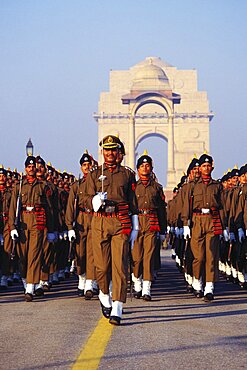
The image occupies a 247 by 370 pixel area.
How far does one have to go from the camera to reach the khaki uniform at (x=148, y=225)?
48.2 ft

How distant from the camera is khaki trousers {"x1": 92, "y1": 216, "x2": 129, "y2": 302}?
35.7 feet

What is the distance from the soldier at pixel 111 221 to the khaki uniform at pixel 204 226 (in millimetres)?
3073

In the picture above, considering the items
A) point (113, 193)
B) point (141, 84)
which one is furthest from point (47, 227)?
point (141, 84)

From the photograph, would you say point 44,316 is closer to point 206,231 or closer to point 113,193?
point 113,193

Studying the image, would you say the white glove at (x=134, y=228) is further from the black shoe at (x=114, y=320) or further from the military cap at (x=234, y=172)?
the military cap at (x=234, y=172)

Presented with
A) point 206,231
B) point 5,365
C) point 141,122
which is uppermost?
point 141,122

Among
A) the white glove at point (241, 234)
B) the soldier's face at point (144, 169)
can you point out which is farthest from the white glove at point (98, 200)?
the white glove at point (241, 234)

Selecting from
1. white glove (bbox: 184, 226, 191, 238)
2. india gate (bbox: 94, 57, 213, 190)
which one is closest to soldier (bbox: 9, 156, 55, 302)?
white glove (bbox: 184, 226, 191, 238)

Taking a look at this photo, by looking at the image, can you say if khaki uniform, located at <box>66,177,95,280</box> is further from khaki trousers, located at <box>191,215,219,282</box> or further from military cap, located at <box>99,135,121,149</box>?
military cap, located at <box>99,135,121,149</box>

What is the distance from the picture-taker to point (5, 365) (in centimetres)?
780

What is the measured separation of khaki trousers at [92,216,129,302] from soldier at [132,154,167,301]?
3.39 metres

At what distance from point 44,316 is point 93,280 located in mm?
2962

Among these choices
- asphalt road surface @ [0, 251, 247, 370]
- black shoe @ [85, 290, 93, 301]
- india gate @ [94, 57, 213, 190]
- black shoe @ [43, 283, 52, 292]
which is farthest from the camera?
india gate @ [94, 57, 213, 190]

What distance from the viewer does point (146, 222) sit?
580 inches
